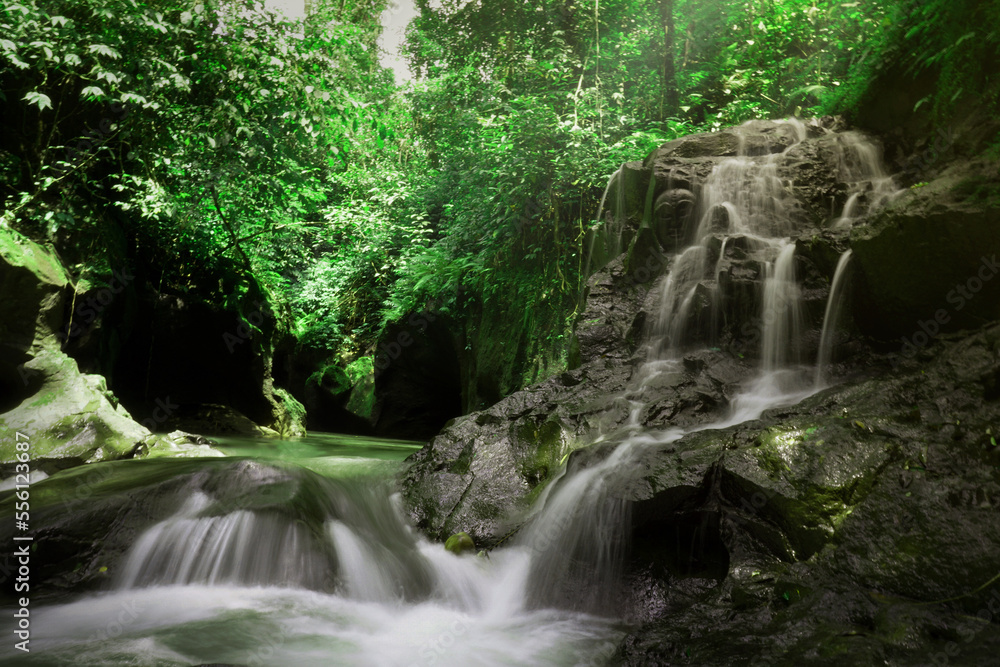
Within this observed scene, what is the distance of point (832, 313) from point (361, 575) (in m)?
4.65

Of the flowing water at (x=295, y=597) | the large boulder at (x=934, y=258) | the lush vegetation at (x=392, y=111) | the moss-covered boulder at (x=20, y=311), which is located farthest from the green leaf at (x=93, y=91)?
the large boulder at (x=934, y=258)

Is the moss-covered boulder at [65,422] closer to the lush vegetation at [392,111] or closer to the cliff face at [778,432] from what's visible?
the lush vegetation at [392,111]

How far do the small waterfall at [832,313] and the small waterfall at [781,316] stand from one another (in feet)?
0.83

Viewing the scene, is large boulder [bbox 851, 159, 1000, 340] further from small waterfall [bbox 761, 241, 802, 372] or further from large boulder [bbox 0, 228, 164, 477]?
large boulder [bbox 0, 228, 164, 477]

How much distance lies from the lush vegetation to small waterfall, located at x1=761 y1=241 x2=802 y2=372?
6.63ft

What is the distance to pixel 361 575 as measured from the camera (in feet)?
13.3

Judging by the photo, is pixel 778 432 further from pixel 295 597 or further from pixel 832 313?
pixel 295 597

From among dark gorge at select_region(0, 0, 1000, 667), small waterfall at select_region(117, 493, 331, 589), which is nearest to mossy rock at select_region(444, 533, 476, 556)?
dark gorge at select_region(0, 0, 1000, 667)

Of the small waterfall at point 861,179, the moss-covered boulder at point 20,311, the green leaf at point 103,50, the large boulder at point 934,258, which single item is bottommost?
the moss-covered boulder at point 20,311

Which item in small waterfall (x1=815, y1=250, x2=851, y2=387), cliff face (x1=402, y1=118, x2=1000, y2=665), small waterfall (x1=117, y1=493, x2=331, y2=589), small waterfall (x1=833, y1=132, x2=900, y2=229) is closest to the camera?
cliff face (x1=402, y1=118, x2=1000, y2=665)

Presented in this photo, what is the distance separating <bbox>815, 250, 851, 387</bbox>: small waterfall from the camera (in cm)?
517

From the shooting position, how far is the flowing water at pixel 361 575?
311 centimetres

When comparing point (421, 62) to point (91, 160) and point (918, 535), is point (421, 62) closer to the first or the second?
point (91, 160)

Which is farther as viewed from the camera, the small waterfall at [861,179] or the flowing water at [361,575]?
the small waterfall at [861,179]
